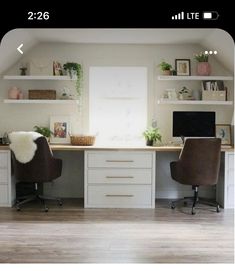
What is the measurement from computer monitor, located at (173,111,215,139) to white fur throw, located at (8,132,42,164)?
4.92ft

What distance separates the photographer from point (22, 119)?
4086mm

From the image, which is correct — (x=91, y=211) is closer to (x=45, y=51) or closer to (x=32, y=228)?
(x=32, y=228)

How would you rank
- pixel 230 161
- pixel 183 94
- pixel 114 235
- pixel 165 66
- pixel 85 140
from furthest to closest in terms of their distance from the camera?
pixel 183 94, pixel 165 66, pixel 85 140, pixel 230 161, pixel 114 235

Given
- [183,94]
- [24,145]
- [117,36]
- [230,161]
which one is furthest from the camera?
[183,94]

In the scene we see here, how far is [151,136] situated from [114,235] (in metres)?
1.39

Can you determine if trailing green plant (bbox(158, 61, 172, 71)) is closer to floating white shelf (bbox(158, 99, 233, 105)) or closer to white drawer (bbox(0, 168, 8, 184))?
floating white shelf (bbox(158, 99, 233, 105))

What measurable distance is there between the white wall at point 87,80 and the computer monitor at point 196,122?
25 centimetres

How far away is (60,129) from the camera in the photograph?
13.3ft

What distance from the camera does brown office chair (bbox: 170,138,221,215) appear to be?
3344 mm

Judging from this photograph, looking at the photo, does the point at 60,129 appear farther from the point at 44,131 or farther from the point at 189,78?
the point at 189,78

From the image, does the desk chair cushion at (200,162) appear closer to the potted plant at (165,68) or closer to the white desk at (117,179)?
the white desk at (117,179)
